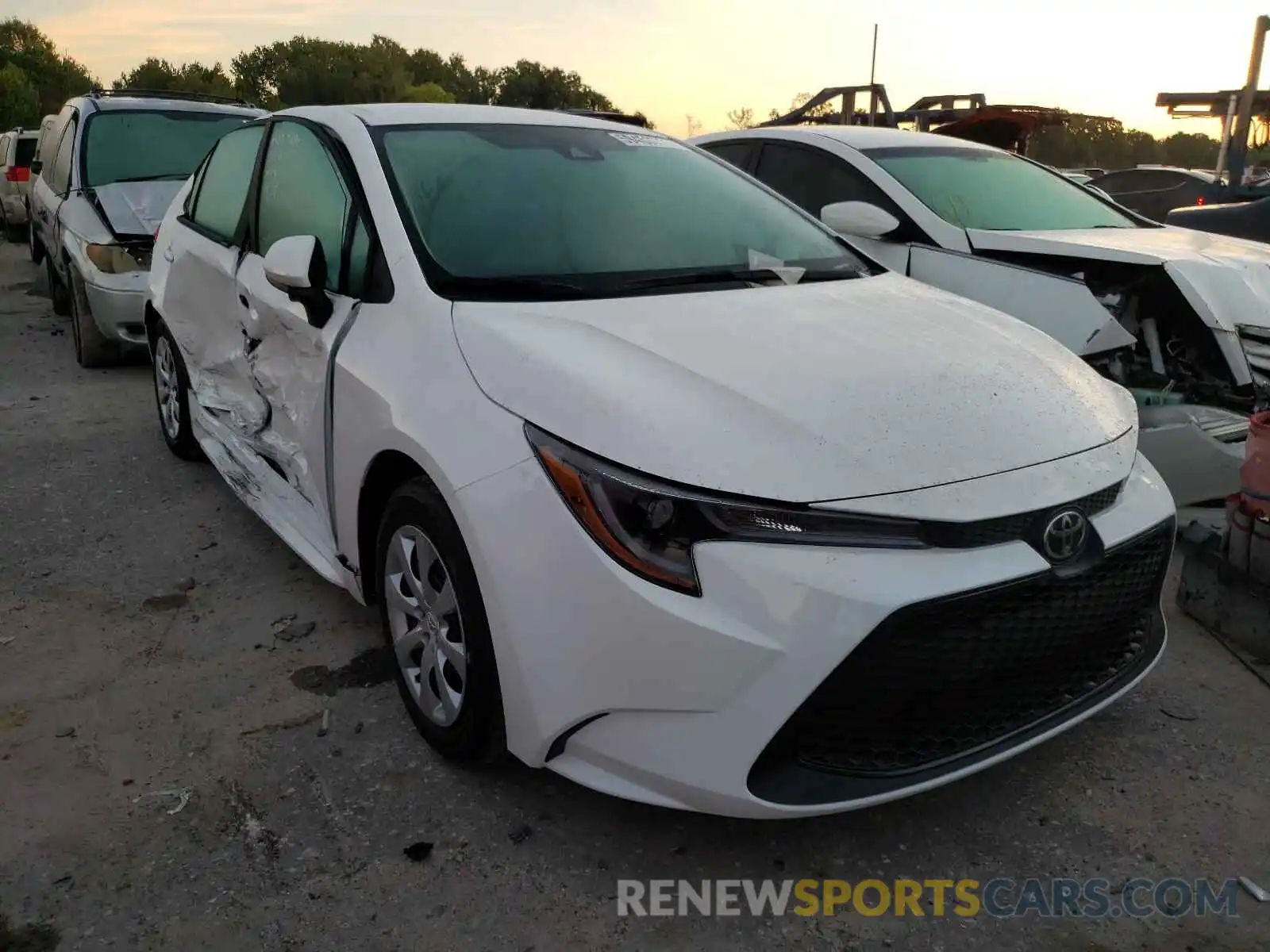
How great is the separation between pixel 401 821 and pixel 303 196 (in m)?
2.02

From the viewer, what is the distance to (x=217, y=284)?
150 inches

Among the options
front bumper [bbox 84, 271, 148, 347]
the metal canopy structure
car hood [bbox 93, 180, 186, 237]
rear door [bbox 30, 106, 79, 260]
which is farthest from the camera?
the metal canopy structure

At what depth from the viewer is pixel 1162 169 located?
12.4 meters

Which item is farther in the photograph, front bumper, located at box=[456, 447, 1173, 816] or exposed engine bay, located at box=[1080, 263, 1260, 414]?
exposed engine bay, located at box=[1080, 263, 1260, 414]

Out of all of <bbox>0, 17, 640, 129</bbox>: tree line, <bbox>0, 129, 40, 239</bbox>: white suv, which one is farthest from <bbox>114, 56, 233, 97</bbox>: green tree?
<bbox>0, 129, 40, 239</bbox>: white suv

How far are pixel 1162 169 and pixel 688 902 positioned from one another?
12.9 metres

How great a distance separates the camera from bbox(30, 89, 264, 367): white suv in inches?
257

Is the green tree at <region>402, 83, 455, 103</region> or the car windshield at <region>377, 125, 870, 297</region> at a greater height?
the green tree at <region>402, 83, 455, 103</region>

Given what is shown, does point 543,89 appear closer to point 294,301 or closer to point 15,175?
point 15,175

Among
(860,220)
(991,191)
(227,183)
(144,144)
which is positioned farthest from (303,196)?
(144,144)

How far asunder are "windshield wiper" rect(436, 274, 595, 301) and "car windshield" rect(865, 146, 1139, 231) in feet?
9.70

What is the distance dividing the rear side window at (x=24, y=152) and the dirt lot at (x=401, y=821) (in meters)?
14.2

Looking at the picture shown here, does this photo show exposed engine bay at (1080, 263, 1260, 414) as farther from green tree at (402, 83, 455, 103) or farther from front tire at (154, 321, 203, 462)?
green tree at (402, 83, 455, 103)

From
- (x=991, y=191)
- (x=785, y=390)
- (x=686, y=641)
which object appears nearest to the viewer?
(x=686, y=641)
